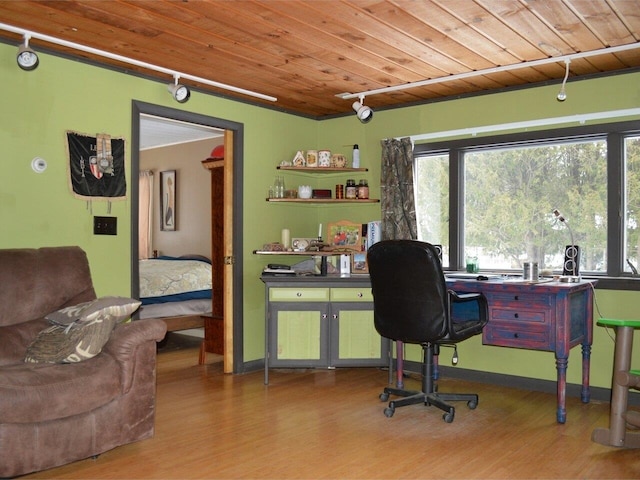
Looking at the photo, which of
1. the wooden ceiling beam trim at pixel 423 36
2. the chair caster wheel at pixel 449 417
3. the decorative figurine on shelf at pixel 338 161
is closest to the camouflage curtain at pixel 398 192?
the decorative figurine on shelf at pixel 338 161

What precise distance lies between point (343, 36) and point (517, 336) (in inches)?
85.3

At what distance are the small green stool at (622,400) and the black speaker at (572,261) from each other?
0.90m

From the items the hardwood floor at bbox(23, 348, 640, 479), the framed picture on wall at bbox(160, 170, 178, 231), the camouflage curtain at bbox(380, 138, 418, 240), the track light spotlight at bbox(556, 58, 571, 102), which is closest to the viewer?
the hardwood floor at bbox(23, 348, 640, 479)

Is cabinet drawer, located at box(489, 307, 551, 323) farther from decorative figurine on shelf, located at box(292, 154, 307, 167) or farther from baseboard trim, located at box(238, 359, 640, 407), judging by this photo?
decorative figurine on shelf, located at box(292, 154, 307, 167)

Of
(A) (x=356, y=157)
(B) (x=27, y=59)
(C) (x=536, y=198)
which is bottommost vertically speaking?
(C) (x=536, y=198)

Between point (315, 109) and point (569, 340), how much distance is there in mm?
2972

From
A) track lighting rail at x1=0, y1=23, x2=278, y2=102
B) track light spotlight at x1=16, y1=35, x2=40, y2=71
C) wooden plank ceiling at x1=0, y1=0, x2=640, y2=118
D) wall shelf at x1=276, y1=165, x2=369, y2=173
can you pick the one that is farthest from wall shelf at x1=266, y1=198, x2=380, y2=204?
track light spotlight at x1=16, y1=35, x2=40, y2=71

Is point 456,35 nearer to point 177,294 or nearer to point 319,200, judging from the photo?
point 319,200

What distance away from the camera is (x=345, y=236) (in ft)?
17.2

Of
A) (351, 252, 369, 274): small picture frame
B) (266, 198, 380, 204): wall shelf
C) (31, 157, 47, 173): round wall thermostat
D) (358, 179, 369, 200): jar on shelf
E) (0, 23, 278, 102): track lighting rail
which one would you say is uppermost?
(0, 23, 278, 102): track lighting rail

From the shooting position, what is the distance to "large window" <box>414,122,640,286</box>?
162 inches

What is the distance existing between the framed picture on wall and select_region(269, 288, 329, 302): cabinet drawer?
3866 millimetres

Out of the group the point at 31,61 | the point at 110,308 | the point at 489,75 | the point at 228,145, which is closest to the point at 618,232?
the point at 489,75

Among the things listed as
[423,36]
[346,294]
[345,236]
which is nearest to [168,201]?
[345,236]
